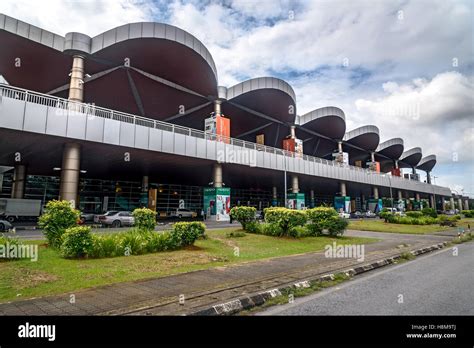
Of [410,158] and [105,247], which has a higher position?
[410,158]

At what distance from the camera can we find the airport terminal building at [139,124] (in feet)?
75.3

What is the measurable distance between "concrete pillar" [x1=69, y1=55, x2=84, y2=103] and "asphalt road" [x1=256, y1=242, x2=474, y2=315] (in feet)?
86.7

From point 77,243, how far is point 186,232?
4161 millimetres

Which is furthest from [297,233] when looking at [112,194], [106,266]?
[112,194]

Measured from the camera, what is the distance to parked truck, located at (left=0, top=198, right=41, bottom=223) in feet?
87.2

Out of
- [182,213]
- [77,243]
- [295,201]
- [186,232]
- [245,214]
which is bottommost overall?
[77,243]

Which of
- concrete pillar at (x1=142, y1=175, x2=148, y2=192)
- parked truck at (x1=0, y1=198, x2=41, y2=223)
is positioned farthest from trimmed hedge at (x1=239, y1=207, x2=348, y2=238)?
concrete pillar at (x1=142, y1=175, x2=148, y2=192)

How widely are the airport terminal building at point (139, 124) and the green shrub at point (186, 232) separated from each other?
12407mm

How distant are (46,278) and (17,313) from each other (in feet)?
8.45

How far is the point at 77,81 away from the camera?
25.5 metres

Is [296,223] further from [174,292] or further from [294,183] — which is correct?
[294,183]

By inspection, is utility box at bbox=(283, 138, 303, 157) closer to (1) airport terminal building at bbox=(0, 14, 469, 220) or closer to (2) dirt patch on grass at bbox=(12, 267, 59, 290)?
(1) airport terminal building at bbox=(0, 14, 469, 220)

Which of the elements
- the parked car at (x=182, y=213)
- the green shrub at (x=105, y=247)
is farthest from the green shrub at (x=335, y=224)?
the parked car at (x=182, y=213)

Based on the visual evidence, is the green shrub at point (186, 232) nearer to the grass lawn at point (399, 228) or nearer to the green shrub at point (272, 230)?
the green shrub at point (272, 230)
